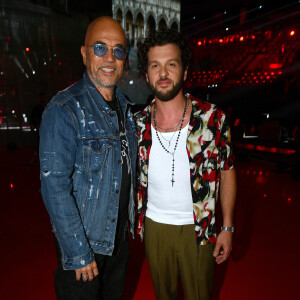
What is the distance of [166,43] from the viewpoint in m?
1.90

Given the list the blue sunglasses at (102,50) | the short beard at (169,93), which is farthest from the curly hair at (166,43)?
the blue sunglasses at (102,50)

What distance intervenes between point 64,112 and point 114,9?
15.0 metres

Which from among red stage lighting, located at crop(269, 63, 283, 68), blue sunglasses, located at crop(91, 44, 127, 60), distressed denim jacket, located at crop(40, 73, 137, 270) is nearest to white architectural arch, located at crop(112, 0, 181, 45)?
red stage lighting, located at crop(269, 63, 283, 68)

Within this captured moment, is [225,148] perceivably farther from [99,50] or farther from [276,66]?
[276,66]

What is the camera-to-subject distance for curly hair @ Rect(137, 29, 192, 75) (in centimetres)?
191

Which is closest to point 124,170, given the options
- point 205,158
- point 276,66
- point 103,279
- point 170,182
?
point 170,182

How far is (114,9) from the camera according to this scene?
1380cm

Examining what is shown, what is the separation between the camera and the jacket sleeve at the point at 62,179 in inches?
48.3

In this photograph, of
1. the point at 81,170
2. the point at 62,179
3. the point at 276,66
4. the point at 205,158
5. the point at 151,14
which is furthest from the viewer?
the point at 151,14

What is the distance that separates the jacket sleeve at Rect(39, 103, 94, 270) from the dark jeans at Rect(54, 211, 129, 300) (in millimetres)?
226

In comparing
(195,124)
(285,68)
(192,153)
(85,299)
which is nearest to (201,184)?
(192,153)

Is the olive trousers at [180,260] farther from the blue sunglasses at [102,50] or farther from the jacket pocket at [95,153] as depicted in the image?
the blue sunglasses at [102,50]

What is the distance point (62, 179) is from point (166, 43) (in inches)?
53.6

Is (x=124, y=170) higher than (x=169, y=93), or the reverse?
(x=169, y=93)
